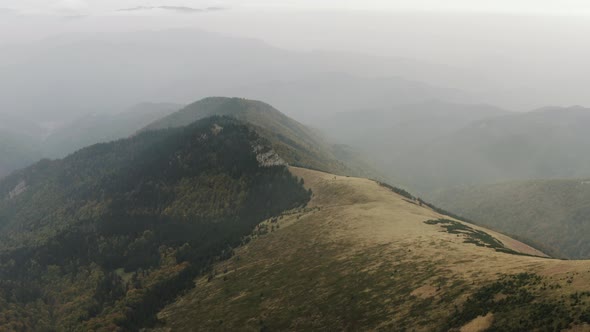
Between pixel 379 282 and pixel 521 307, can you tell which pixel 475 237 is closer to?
pixel 379 282

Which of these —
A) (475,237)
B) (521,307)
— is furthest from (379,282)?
(475,237)

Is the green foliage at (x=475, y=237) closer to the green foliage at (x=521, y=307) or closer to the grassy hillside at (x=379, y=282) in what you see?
the grassy hillside at (x=379, y=282)

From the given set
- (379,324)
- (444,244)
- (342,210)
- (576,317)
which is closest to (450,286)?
(379,324)

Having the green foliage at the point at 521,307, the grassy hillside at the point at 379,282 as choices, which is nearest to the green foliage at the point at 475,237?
the grassy hillside at the point at 379,282

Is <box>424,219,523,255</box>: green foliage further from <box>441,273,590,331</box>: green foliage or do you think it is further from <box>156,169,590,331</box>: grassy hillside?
<box>441,273,590,331</box>: green foliage

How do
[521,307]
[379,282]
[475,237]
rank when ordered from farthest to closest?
[475,237] < [379,282] < [521,307]

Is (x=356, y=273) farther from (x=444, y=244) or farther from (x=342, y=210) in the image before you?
(x=342, y=210)

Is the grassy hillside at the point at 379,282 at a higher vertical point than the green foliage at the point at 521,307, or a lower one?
lower

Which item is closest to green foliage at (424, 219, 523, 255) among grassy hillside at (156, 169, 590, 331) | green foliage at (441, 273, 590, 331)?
grassy hillside at (156, 169, 590, 331)
